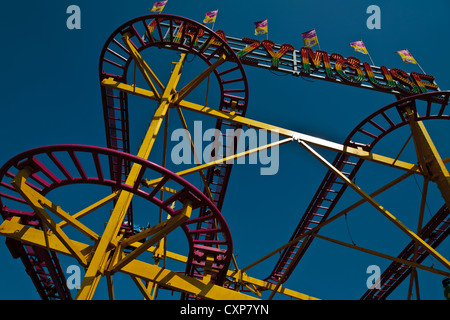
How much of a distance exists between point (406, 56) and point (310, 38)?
415 centimetres

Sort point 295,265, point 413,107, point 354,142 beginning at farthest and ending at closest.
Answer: point 295,265 → point 354,142 → point 413,107

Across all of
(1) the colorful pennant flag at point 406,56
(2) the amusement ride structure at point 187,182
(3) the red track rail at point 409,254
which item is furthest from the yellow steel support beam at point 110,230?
(1) the colorful pennant flag at point 406,56

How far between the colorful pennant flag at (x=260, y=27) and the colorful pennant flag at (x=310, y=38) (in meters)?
1.85

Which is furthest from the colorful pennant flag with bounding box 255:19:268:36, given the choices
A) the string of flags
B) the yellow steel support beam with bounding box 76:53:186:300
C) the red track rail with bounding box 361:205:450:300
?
the red track rail with bounding box 361:205:450:300

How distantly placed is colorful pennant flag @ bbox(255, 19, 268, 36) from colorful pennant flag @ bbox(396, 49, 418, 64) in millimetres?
5917

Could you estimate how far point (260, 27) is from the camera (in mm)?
12789

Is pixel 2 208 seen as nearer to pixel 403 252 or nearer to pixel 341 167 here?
pixel 341 167

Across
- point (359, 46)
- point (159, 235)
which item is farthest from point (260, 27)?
point (159, 235)

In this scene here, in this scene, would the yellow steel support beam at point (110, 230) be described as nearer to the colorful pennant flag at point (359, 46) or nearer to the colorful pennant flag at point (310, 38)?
the colorful pennant flag at point (310, 38)

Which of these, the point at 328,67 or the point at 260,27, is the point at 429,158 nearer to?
the point at 328,67
